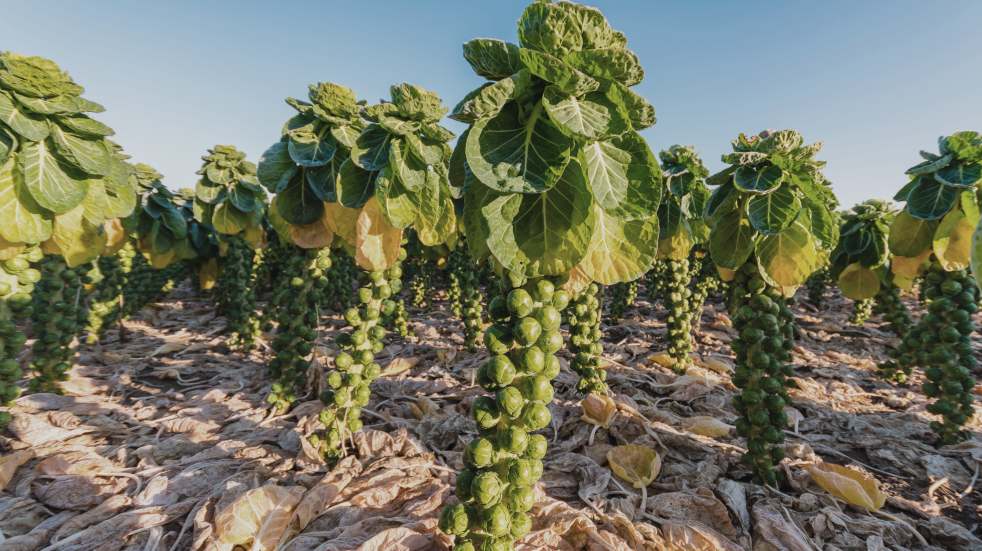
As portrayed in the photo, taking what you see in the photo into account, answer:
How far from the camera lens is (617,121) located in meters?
1.51

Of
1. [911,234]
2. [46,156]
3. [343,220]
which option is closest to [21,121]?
[46,156]

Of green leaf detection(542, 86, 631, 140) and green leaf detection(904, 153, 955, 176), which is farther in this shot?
green leaf detection(904, 153, 955, 176)

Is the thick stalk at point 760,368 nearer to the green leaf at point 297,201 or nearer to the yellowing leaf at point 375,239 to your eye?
the yellowing leaf at point 375,239

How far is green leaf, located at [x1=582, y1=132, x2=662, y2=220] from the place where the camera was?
1.59 m

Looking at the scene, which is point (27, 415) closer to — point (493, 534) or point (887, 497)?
point (493, 534)

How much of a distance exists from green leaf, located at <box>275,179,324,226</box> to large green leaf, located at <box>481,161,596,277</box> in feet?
7.38

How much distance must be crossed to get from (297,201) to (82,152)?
1.40m

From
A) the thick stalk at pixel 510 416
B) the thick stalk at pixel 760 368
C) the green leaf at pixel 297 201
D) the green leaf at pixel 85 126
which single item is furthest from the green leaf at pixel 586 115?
the green leaf at pixel 85 126

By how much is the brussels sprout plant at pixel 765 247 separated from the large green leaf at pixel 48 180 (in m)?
4.38

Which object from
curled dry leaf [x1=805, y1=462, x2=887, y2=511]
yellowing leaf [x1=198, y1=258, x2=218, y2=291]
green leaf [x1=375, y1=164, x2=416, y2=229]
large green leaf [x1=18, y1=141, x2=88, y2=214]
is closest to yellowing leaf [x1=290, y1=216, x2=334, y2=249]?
green leaf [x1=375, y1=164, x2=416, y2=229]

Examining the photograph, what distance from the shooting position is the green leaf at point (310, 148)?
3193mm

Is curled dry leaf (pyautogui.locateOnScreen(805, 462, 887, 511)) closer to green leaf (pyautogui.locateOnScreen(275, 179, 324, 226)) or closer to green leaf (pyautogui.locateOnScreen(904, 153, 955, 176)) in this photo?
green leaf (pyautogui.locateOnScreen(904, 153, 955, 176))

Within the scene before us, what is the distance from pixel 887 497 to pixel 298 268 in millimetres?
5215

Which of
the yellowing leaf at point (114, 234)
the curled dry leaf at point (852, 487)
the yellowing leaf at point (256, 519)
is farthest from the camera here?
the yellowing leaf at point (114, 234)
